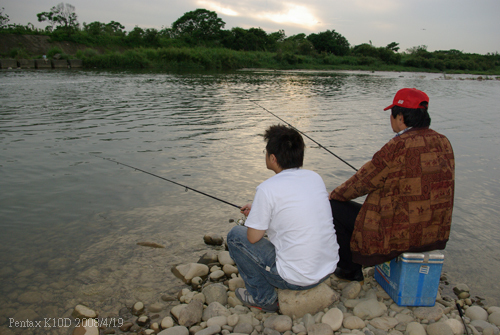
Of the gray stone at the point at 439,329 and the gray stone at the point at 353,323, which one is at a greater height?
A: the gray stone at the point at 439,329

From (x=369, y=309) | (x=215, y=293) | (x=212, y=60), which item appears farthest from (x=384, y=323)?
(x=212, y=60)

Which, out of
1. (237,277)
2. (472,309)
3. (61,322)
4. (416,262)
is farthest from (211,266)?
(472,309)

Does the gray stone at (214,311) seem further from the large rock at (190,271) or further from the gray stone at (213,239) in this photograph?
the gray stone at (213,239)

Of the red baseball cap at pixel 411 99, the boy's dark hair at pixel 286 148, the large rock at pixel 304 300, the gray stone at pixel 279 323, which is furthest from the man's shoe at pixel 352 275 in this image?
the red baseball cap at pixel 411 99

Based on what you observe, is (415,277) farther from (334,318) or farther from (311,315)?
(311,315)

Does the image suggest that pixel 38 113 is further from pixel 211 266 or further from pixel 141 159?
pixel 211 266

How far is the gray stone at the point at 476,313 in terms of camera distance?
242cm

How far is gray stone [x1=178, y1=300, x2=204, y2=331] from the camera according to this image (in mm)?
2414

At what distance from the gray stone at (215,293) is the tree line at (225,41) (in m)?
56.5

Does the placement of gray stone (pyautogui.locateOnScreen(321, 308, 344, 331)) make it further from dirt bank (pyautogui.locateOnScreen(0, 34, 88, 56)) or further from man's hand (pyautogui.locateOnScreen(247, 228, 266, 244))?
dirt bank (pyautogui.locateOnScreen(0, 34, 88, 56))

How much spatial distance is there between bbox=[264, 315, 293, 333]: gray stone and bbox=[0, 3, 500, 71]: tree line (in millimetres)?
56981

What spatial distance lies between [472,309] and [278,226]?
1.56m

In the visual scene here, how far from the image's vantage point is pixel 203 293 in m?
2.72

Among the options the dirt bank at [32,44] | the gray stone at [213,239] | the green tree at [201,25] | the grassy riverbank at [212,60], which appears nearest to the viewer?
the gray stone at [213,239]
